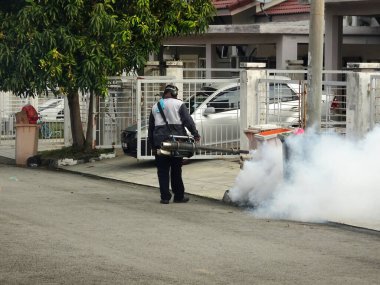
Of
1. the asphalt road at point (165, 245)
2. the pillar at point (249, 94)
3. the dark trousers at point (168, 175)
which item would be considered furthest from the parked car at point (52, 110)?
the dark trousers at point (168, 175)

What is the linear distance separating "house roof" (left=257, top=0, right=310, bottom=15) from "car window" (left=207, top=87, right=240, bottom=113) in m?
10.7

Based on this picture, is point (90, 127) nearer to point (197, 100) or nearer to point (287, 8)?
point (197, 100)

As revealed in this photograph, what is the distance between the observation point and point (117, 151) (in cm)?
2327

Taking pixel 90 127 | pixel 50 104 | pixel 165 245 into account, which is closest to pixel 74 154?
pixel 90 127

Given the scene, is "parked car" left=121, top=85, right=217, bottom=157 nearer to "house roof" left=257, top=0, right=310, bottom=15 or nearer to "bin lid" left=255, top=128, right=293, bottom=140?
"bin lid" left=255, top=128, right=293, bottom=140

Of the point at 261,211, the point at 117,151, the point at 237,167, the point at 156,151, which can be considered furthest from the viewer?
the point at 117,151

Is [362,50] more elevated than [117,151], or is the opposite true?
[362,50]

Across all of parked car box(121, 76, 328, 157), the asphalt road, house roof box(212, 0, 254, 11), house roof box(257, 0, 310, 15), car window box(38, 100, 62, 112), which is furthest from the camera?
house roof box(212, 0, 254, 11)

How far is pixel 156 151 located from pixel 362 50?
1766cm

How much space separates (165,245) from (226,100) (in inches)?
416

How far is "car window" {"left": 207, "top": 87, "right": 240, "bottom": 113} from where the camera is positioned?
2089cm

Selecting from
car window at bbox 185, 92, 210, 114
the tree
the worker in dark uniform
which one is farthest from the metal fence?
the worker in dark uniform

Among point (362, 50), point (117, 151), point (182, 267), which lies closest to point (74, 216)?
point (182, 267)

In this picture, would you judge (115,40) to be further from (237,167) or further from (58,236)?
(58,236)
